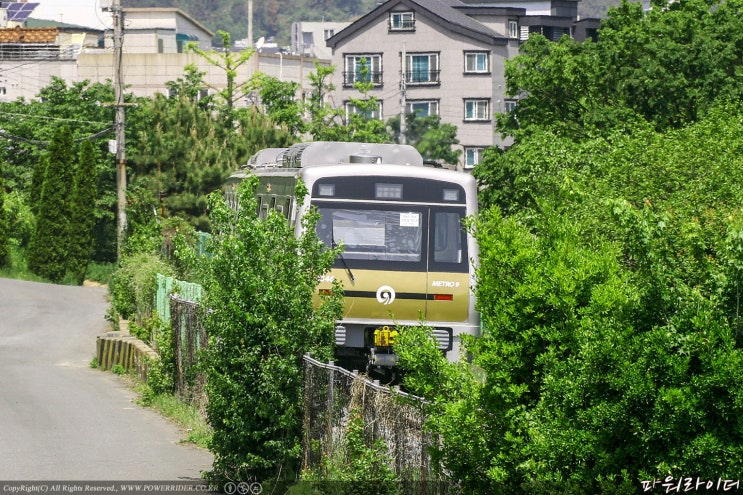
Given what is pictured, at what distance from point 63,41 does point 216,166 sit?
46395 mm

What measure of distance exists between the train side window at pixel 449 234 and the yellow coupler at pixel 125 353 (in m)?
5.92

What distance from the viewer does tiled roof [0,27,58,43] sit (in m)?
78.9

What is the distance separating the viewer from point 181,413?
16.5 metres

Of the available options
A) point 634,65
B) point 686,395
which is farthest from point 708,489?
point 634,65

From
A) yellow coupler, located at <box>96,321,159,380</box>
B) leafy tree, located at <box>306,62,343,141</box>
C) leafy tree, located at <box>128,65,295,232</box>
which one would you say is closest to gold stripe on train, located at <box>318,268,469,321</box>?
yellow coupler, located at <box>96,321,159,380</box>

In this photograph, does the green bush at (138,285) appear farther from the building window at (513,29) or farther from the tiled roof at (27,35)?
the building window at (513,29)

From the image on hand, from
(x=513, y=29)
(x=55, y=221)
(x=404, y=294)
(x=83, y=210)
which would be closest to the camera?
(x=404, y=294)

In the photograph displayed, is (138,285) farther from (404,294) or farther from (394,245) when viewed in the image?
(404,294)

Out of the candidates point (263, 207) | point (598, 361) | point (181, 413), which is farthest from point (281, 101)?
point (598, 361)

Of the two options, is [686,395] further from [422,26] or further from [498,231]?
[422,26]

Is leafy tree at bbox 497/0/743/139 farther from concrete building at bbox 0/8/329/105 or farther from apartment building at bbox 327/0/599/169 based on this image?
concrete building at bbox 0/8/329/105

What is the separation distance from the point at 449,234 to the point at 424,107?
202 ft

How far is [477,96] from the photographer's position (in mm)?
75625

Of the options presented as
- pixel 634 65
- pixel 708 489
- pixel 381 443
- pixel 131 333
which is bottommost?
pixel 131 333
